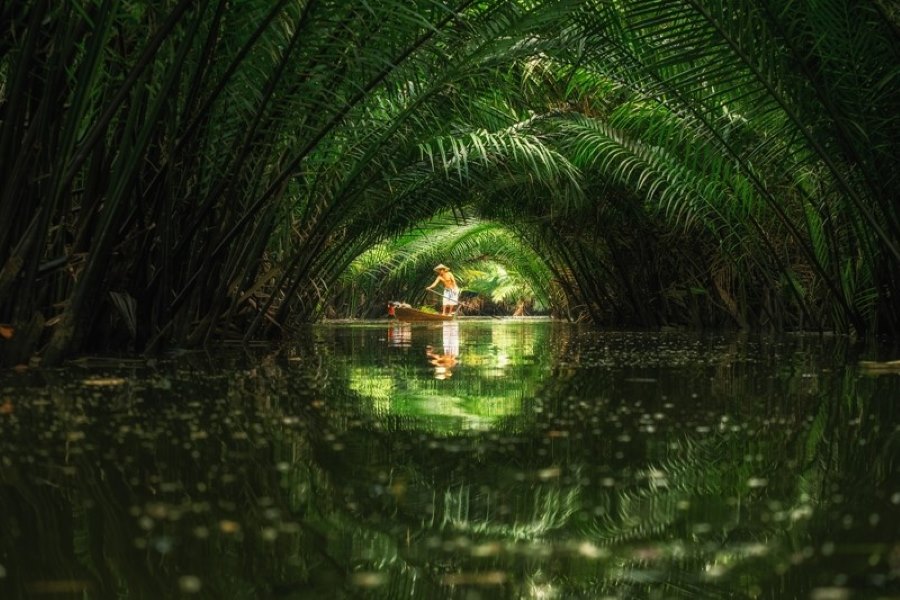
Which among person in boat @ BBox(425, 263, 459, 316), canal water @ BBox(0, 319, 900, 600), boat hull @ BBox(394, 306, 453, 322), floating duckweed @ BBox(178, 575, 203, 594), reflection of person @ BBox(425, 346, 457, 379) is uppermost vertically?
person in boat @ BBox(425, 263, 459, 316)

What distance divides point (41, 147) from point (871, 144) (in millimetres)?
3898

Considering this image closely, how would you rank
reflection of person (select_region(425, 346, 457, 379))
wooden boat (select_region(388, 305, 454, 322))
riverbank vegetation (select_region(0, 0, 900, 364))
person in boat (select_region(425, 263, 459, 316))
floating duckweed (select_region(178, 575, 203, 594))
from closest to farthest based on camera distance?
floating duckweed (select_region(178, 575, 203, 594)) → riverbank vegetation (select_region(0, 0, 900, 364)) → reflection of person (select_region(425, 346, 457, 379)) → wooden boat (select_region(388, 305, 454, 322)) → person in boat (select_region(425, 263, 459, 316))

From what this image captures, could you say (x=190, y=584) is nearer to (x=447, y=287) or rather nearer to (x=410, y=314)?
(x=410, y=314)

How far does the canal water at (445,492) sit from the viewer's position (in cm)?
105

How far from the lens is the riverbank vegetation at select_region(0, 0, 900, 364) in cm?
349

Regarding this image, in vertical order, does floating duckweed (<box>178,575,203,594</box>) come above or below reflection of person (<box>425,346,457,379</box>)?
below

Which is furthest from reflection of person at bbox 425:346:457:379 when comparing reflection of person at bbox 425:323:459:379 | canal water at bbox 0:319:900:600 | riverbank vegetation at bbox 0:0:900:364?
riverbank vegetation at bbox 0:0:900:364

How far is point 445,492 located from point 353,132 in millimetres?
4327

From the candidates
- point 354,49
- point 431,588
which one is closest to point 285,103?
point 354,49

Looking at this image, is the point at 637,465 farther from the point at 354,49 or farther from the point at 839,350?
the point at 839,350

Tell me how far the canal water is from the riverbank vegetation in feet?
3.02

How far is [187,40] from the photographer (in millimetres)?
3332

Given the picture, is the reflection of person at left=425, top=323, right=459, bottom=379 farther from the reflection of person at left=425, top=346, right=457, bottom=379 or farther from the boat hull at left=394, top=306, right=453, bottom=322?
the boat hull at left=394, top=306, right=453, bottom=322

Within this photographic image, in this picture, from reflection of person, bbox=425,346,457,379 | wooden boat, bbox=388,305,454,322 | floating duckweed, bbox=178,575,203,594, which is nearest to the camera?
floating duckweed, bbox=178,575,203,594
